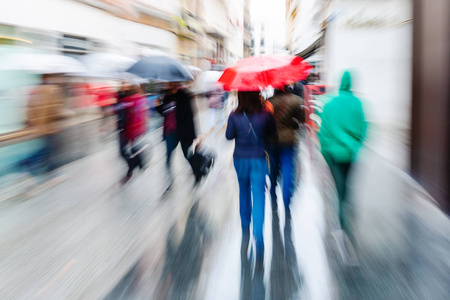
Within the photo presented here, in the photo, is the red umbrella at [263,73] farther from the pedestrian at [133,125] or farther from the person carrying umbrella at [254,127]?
the pedestrian at [133,125]

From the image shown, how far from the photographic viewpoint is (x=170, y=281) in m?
3.71

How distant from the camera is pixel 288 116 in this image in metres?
4.80

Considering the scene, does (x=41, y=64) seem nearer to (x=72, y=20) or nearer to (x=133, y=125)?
(x=133, y=125)

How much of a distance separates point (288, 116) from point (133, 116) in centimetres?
316

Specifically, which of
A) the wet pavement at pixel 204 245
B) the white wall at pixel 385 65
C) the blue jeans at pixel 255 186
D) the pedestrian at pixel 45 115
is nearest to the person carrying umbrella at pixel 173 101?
the wet pavement at pixel 204 245

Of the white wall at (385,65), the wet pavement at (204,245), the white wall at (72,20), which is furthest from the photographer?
the white wall at (72,20)

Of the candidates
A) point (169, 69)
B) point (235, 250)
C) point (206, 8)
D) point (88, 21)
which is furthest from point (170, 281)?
point (206, 8)

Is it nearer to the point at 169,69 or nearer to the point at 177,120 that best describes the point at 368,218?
the point at 177,120

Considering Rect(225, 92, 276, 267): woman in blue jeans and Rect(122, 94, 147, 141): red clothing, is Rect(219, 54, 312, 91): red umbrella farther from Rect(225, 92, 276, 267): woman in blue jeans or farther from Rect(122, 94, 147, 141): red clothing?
Rect(122, 94, 147, 141): red clothing

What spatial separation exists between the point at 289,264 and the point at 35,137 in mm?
4875

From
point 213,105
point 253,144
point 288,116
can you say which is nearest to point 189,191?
point 288,116

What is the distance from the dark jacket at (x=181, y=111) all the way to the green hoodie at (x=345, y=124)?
8.60 feet

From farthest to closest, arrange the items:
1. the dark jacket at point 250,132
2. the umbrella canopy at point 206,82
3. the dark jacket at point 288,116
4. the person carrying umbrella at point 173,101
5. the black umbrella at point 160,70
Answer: the umbrella canopy at point 206,82, the person carrying umbrella at point 173,101, the black umbrella at point 160,70, the dark jacket at point 288,116, the dark jacket at point 250,132

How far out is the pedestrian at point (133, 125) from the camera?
6895 mm
